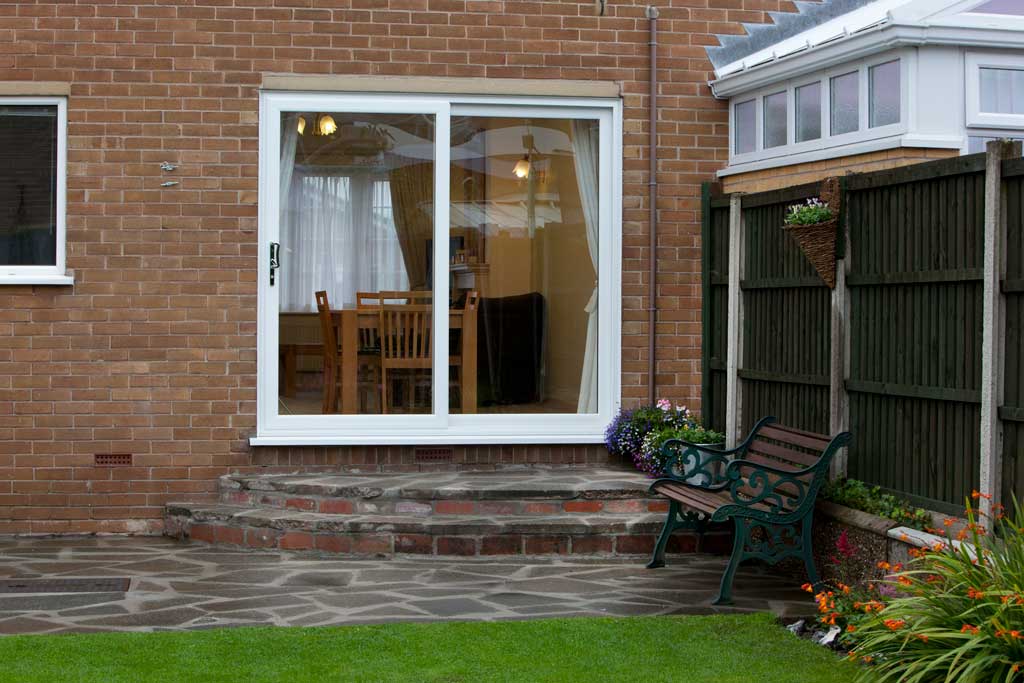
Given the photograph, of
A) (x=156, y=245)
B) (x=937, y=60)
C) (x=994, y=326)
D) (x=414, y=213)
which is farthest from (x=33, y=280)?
(x=994, y=326)

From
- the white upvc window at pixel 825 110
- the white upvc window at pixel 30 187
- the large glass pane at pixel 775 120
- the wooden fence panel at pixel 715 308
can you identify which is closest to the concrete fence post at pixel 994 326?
the white upvc window at pixel 825 110

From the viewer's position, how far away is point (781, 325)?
7.68m

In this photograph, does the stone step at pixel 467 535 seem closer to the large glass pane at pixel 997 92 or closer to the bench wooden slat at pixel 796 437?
the bench wooden slat at pixel 796 437

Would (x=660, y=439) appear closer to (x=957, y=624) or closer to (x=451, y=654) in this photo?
(x=451, y=654)

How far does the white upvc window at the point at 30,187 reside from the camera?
8539mm

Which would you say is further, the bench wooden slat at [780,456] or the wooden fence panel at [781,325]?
the wooden fence panel at [781,325]

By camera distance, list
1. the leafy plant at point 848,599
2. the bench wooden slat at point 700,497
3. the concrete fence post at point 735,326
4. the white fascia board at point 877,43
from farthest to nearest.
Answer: the concrete fence post at point 735,326, the white fascia board at point 877,43, the bench wooden slat at point 700,497, the leafy plant at point 848,599

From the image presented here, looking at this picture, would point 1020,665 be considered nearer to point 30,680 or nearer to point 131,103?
point 30,680

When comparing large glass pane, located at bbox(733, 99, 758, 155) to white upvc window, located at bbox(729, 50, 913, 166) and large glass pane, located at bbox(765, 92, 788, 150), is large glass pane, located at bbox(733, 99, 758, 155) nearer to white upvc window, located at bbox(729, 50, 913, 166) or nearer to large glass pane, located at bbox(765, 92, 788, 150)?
white upvc window, located at bbox(729, 50, 913, 166)

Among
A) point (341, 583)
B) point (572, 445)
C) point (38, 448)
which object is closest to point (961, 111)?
point (572, 445)

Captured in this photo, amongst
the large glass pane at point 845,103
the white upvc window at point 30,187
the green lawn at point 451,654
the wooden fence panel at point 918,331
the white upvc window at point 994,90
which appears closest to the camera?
the green lawn at point 451,654

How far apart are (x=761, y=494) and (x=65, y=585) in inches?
149

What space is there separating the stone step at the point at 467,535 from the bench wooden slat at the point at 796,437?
0.76 meters

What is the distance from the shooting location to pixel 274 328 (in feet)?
28.4
